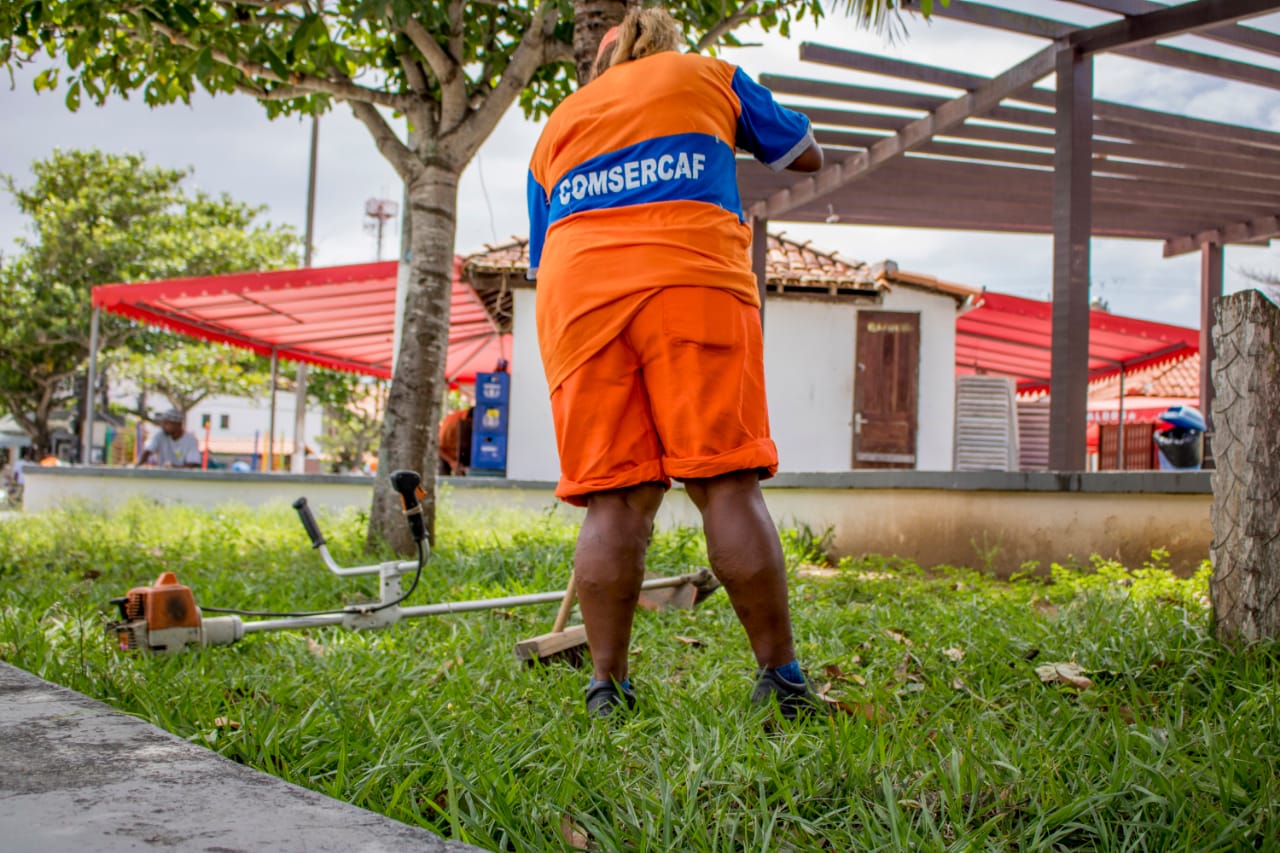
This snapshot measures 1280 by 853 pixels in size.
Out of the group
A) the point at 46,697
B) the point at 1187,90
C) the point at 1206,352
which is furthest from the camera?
the point at 1206,352

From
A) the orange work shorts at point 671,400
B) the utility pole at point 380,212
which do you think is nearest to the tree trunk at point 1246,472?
the orange work shorts at point 671,400

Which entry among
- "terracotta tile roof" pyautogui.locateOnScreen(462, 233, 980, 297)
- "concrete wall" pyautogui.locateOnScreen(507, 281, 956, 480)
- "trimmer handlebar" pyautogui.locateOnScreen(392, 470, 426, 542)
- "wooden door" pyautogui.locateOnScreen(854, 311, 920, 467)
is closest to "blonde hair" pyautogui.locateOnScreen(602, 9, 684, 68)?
"trimmer handlebar" pyautogui.locateOnScreen(392, 470, 426, 542)

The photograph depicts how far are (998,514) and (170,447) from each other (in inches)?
535

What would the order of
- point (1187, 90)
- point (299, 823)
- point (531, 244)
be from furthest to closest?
1. point (1187, 90)
2. point (531, 244)
3. point (299, 823)

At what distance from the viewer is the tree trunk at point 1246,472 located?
2.58 m

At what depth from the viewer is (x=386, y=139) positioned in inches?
245

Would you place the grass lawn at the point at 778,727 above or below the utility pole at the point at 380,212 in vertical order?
below

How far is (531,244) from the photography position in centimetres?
266

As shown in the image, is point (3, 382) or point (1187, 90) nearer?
point (1187, 90)

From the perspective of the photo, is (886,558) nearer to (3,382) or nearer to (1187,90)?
(1187,90)

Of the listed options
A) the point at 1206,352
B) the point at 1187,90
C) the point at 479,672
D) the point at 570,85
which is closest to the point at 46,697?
the point at 479,672

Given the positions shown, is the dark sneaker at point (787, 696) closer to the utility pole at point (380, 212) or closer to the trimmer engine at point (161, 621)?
the trimmer engine at point (161, 621)

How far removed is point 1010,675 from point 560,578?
242 cm

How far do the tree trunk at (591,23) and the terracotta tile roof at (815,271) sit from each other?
24.6 ft
